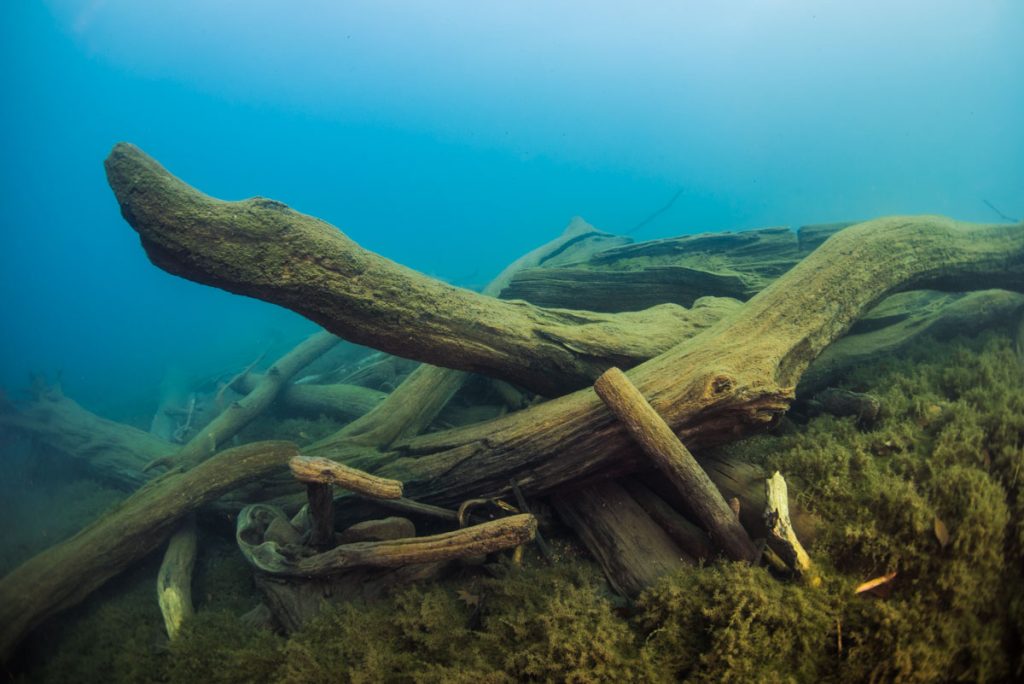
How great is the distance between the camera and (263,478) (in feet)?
17.1

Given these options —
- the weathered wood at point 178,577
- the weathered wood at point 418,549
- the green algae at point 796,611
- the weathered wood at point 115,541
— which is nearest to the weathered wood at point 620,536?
the green algae at point 796,611

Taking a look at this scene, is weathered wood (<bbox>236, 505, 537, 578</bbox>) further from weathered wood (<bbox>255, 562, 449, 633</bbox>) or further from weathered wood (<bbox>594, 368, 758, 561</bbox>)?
weathered wood (<bbox>594, 368, 758, 561</bbox>)

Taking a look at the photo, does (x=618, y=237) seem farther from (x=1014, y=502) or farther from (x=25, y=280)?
(x=25, y=280)

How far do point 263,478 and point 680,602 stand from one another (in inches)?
190

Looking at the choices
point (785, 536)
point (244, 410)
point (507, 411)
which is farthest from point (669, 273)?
point (244, 410)

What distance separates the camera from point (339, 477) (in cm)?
333

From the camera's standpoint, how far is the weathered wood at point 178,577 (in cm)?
412

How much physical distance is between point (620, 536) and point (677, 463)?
A: 2.74ft

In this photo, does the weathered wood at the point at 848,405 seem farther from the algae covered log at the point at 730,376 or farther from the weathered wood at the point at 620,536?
the weathered wood at the point at 620,536

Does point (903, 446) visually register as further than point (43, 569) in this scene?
No

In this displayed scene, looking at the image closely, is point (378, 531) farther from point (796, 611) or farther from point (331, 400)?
point (331, 400)

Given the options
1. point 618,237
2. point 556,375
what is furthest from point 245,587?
point 618,237

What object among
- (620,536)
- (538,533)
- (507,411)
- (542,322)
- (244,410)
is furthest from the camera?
(244,410)

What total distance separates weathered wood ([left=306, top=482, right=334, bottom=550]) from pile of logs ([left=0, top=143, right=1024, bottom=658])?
0.02m
